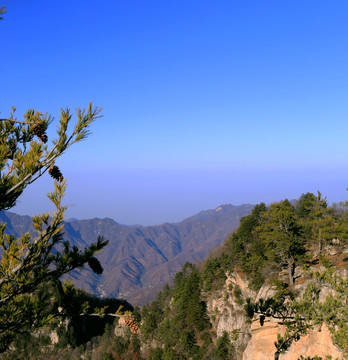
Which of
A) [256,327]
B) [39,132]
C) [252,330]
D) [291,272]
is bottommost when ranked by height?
[252,330]

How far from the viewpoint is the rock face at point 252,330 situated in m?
20.3

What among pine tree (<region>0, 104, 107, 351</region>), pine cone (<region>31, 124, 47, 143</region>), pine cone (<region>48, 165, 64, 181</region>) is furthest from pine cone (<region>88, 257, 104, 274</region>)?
pine cone (<region>31, 124, 47, 143</region>)

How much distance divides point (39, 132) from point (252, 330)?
3054cm

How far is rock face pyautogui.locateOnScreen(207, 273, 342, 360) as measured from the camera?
2033cm

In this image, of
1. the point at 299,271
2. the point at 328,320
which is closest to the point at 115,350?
the point at 299,271

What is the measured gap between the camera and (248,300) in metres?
9.45

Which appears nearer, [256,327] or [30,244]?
[30,244]

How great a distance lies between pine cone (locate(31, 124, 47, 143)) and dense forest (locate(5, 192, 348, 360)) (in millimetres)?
3258

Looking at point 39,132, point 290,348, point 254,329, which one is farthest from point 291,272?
point 39,132

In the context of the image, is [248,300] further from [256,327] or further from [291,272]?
[256,327]

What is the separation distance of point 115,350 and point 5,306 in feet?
221

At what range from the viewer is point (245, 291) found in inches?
1631

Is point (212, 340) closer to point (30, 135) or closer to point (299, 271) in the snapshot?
point (299, 271)

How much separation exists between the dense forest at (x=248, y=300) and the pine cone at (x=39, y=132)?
326 centimetres
